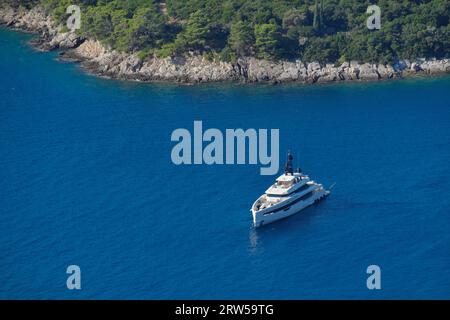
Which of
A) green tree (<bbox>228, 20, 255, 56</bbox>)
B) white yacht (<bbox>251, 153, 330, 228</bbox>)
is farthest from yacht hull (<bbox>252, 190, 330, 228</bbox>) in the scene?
green tree (<bbox>228, 20, 255, 56</bbox>)

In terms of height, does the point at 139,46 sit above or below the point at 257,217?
above

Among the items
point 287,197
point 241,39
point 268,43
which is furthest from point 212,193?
point 241,39

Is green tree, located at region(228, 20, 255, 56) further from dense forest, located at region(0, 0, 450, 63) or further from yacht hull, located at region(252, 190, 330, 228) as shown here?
yacht hull, located at region(252, 190, 330, 228)

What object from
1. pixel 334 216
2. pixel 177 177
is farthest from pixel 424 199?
pixel 177 177

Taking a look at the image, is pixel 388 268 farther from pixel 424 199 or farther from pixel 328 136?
pixel 328 136

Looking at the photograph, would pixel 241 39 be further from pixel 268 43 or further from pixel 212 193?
pixel 212 193

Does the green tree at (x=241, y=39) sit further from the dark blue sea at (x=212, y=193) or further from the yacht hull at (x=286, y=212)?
the yacht hull at (x=286, y=212)

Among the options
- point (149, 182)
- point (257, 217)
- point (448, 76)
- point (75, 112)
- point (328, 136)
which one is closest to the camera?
point (257, 217)
